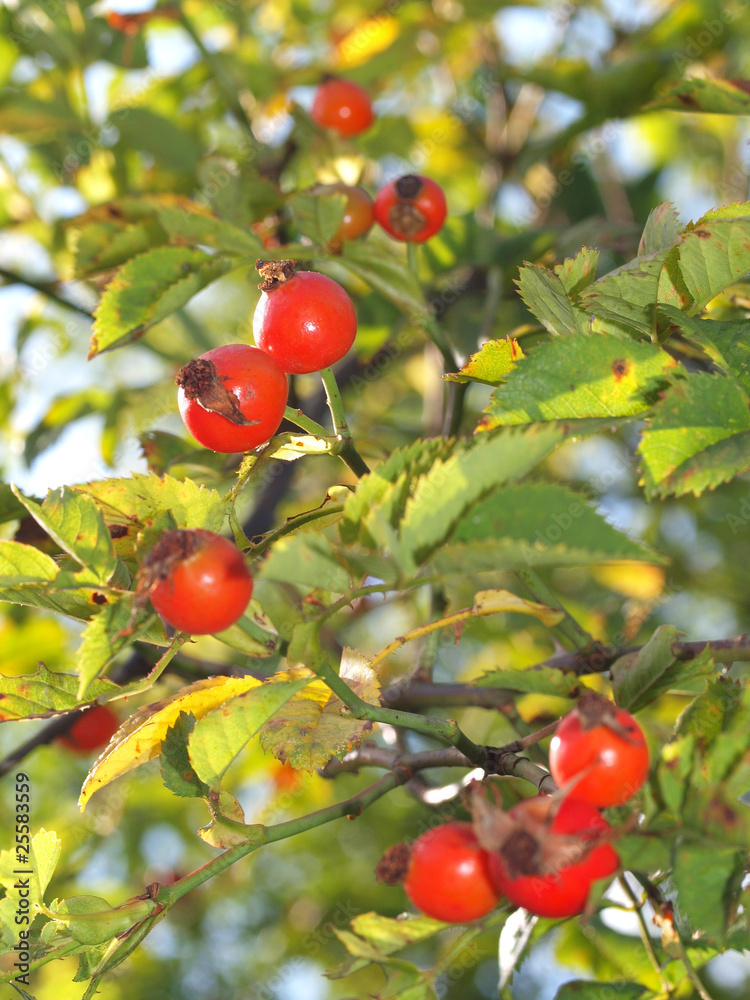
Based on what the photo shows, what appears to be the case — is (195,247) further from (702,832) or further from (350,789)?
(350,789)

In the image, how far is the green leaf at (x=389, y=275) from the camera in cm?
150

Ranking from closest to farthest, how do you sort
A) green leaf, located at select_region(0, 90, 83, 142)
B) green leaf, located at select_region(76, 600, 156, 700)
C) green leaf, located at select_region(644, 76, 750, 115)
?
1. green leaf, located at select_region(76, 600, 156, 700)
2. green leaf, located at select_region(644, 76, 750, 115)
3. green leaf, located at select_region(0, 90, 83, 142)

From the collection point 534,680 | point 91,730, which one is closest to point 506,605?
point 534,680

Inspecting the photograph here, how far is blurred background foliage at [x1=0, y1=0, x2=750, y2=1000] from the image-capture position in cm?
226

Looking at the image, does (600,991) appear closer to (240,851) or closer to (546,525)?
(240,851)

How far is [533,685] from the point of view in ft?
3.13

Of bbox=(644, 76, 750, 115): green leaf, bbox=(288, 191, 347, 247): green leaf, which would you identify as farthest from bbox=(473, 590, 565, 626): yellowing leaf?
bbox=(644, 76, 750, 115): green leaf

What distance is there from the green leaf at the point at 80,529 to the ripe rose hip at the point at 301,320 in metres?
0.34

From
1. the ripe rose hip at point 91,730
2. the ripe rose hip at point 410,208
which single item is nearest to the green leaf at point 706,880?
the ripe rose hip at point 410,208

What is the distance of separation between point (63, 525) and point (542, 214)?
239 centimetres

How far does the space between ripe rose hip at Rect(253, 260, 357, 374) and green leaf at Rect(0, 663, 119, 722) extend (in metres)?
0.48

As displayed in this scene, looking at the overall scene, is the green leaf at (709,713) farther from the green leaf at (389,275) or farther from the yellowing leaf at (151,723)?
the green leaf at (389,275)

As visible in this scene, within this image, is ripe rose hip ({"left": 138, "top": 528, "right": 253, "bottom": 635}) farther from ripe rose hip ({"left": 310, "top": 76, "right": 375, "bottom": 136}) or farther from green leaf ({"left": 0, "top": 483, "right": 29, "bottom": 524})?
ripe rose hip ({"left": 310, "top": 76, "right": 375, "bottom": 136})

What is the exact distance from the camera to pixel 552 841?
737mm
